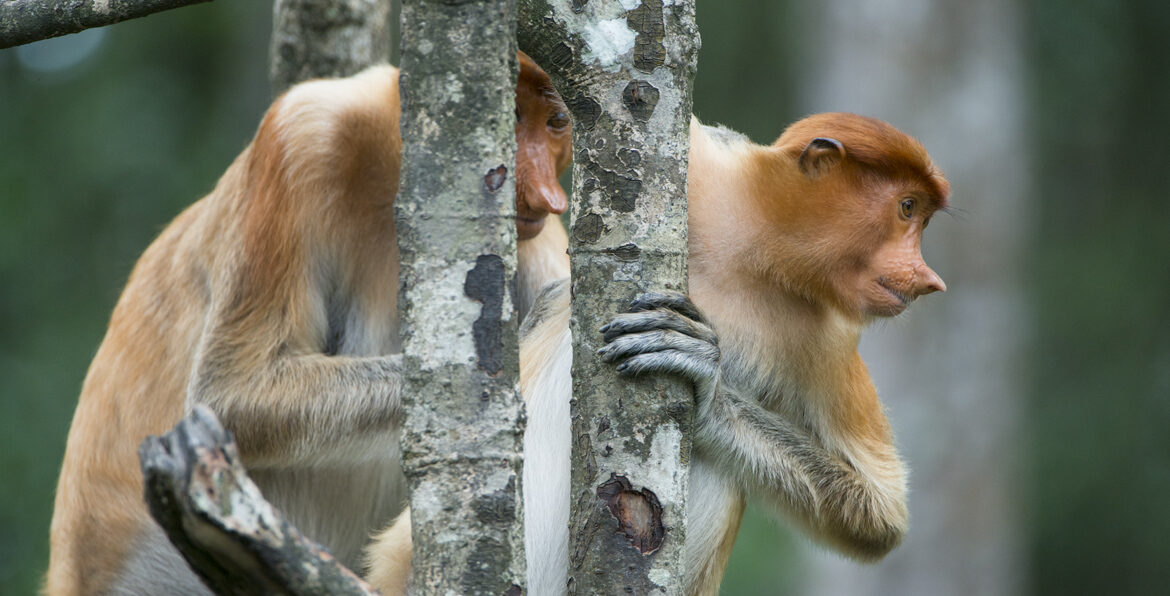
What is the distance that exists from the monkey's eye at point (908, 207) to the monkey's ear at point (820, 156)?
0.21 metres

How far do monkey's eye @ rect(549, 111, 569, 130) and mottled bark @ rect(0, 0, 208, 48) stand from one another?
3.51ft

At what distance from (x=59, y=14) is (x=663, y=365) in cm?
149

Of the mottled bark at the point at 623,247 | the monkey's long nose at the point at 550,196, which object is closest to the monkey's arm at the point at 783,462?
the mottled bark at the point at 623,247

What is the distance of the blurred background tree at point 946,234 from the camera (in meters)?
7.08

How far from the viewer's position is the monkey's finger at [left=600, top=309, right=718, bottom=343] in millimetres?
2111

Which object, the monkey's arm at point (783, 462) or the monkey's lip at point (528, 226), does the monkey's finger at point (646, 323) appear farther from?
the monkey's lip at point (528, 226)

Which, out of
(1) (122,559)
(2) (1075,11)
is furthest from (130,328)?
(2) (1075,11)

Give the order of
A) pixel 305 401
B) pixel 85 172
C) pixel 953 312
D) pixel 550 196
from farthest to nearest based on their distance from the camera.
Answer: pixel 85 172 → pixel 953 312 → pixel 305 401 → pixel 550 196

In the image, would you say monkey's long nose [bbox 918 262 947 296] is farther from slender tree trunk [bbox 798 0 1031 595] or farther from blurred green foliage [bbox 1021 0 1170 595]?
blurred green foliage [bbox 1021 0 1170 595]

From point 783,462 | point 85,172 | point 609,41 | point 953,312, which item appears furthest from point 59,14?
point 85,172

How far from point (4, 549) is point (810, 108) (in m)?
6.14

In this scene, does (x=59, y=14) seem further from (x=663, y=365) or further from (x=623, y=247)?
(x=663, y=365)

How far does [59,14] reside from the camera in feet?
8.14

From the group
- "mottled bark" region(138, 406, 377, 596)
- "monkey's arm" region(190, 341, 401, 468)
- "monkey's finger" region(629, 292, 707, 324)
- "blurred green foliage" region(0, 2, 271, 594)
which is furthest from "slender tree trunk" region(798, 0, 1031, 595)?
"mottled bark" region(138, 406, 377, 596)
